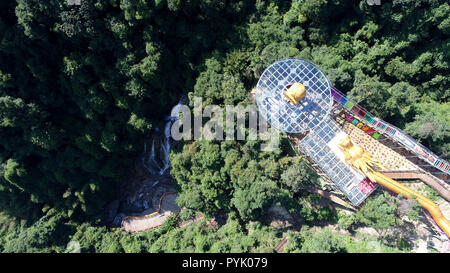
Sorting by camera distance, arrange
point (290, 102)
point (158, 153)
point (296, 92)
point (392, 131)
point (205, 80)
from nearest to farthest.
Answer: point (296, 92) < point (290, 102) < point (392, 131) < point (205, 80) < point (158, 153)

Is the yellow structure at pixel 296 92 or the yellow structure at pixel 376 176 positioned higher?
the yellow structure at pixel 296 92

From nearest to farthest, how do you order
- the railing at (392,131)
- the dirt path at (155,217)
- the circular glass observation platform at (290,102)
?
1. the railing at (392,131)
2. the circular glass observation platform at (290,102)
3. the dirt path at (155,217)

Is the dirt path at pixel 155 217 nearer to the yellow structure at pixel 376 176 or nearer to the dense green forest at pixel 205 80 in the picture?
the dense green forest at pixel 205 80

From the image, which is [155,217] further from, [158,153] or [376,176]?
[376,176]

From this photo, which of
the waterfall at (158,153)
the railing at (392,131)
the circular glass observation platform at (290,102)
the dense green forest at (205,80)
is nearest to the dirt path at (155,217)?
the dense green forest at (205,80)

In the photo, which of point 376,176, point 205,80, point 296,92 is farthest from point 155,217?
point 376,176
